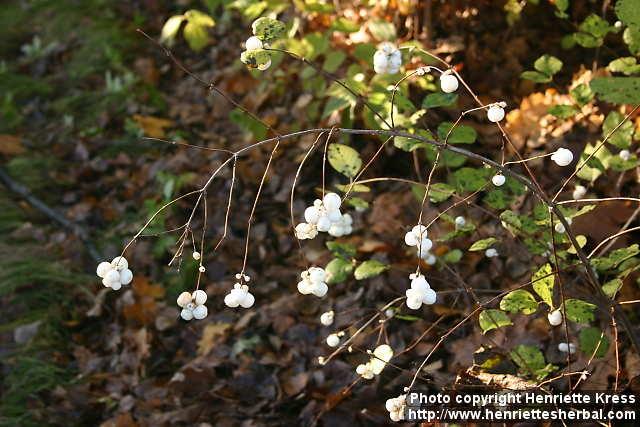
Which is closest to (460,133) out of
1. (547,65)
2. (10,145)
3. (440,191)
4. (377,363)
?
(440,191)

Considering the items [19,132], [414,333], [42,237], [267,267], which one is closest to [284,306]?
[267,267]

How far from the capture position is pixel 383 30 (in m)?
2.38

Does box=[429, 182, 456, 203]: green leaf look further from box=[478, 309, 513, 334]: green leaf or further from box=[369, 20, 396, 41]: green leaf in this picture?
box=[369, 20, 396, 41]: green leaf

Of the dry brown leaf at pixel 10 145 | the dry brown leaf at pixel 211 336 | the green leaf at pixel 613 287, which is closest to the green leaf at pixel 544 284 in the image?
the green leaf at pixel 613 287

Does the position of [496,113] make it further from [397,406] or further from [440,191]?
[397,406]

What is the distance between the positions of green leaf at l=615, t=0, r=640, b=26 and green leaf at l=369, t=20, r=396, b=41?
3.05ft

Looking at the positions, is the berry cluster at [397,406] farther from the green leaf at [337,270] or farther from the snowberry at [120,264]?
the snowberry at [120,264]

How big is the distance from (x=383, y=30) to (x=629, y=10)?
38.6 inches

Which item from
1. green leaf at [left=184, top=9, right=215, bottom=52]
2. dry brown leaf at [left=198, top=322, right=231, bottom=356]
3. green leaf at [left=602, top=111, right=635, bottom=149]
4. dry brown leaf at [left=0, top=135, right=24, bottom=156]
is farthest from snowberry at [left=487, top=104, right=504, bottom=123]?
dry brown leaf at [left=0, top=135, right=24, bottom=156]

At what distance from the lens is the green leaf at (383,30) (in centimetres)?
237

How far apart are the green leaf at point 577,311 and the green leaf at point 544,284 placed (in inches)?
2.6

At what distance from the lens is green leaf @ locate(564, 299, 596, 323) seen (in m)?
1.38

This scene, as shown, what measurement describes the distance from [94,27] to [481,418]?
4.25m

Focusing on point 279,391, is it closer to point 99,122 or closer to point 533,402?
point 533,402
